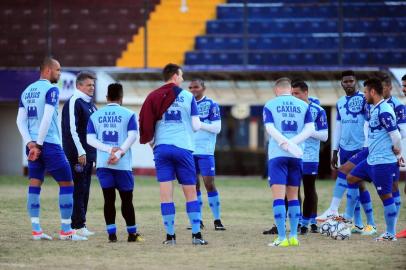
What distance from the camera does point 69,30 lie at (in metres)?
32.4

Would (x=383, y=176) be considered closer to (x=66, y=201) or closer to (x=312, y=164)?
(x=312, y=164)

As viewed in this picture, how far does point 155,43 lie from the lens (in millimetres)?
31938

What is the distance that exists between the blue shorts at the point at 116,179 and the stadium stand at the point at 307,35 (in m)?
17.4

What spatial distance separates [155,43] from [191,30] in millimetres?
1344

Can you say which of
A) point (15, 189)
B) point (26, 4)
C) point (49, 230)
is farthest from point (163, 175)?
point (26, 4)

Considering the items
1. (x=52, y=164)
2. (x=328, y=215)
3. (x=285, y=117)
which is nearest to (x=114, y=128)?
(x=52, y=164)

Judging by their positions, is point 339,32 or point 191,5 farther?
point 191,5

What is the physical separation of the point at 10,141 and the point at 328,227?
66.9 feet

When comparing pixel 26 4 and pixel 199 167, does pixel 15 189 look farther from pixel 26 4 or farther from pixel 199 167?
pixel 26 4

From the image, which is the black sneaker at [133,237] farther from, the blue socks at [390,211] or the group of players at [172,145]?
the blue socks at [390,211]

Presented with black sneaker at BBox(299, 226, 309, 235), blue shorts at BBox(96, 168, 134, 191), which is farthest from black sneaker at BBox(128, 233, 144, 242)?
black sneaker at BBox(299, 226, 309, 235)

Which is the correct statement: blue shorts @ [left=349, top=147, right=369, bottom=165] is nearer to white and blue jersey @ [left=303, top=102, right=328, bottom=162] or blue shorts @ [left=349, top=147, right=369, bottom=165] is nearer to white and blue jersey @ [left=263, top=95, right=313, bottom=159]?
white and blue jersey @ [left=303, top=102, right=328, bottom=162]

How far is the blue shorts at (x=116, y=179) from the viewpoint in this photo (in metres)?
11.7

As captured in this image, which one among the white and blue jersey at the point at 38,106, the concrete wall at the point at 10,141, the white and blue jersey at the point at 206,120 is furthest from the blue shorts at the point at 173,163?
the concrete wall at the point at 10,141
